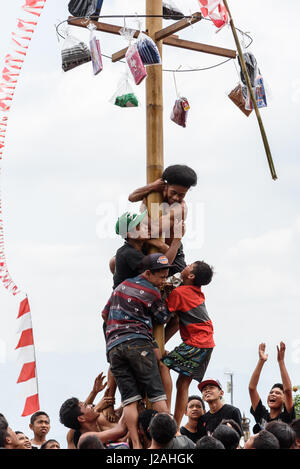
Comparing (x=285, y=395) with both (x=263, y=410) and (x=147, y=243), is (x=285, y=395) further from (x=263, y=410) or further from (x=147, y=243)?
(x=147, y=243)

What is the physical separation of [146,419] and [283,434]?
127 centimetres

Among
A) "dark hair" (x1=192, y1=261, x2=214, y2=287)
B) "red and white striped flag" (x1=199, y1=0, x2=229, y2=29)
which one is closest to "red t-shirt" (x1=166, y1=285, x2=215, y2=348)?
"dark hair" (x1=192, y1=261, x2=214, y2=287)

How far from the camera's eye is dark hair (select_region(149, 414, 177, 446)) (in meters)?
6.08

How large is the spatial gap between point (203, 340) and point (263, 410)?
108 cm

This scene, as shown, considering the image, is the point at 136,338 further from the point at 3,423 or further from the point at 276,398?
the point at 276,398

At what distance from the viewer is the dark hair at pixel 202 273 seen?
25.7 ft

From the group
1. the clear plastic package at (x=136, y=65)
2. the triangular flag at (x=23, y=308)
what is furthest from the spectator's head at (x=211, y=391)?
the clear plastic package at (x=136, y=65)

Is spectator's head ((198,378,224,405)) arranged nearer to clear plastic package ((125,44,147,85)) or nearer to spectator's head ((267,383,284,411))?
spectator's head ((267,383,284,411))

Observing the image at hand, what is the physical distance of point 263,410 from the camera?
8.13 meters

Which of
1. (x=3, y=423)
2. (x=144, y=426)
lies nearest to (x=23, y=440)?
(x=3, y=423)

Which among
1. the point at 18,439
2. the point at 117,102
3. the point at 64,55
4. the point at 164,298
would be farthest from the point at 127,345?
the point at 64,55

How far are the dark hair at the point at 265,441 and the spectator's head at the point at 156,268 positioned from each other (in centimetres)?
192

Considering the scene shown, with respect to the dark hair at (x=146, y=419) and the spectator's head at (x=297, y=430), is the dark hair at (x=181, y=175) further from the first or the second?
the spectator's head at (x=297, y=430)
